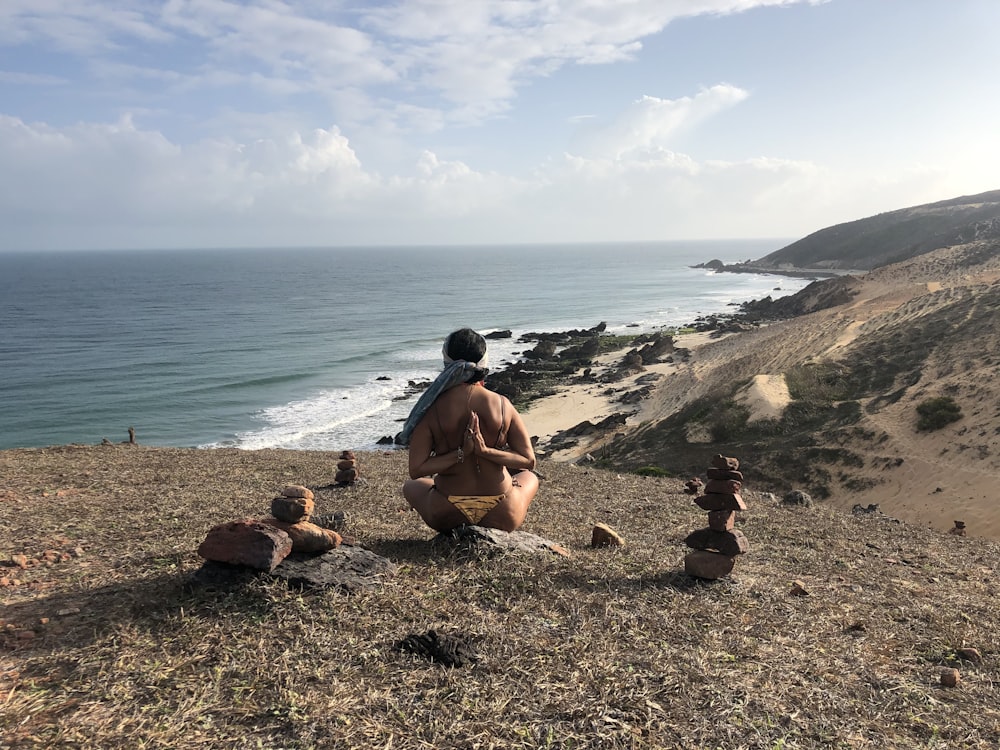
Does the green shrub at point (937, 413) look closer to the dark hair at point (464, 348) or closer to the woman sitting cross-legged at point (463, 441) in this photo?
the woman sitting cross-legged at point (463, 441)

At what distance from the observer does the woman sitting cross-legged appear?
5979 millimetres

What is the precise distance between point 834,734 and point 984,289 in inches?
1346

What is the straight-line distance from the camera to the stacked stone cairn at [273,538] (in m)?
4.89

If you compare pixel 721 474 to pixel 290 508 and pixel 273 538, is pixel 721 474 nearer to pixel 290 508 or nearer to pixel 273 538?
pixel 290 508

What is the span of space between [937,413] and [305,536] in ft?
64.0

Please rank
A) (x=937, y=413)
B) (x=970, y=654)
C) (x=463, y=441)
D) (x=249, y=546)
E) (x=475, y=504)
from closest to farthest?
(x=970, y=654) → (x=249, y=546) → (x=463, y=441) → (x=475, y=504) → (x=937, y=413)

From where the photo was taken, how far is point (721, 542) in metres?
6.08

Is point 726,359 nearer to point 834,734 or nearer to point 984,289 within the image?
point 984,289

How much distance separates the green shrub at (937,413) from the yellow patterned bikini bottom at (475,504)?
16917mm

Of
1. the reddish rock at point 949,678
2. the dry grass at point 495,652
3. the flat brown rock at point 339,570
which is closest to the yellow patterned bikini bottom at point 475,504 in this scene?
the dry grass at point 495,652

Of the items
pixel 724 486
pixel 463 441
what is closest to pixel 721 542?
pixel 724 486

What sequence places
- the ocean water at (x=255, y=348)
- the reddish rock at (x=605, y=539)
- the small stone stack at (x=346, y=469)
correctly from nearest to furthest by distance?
the reddish rock at (x=605, y=539), the small stone stack at (x=346, y=469), the ocean water at (x=255, y=348)

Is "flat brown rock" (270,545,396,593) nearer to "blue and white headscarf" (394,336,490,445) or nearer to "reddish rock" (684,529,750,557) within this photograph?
"blue and white headscarf" (394,336,490,445)

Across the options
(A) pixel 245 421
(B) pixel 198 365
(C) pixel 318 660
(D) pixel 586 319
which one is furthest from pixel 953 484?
(D) pixel 586 319
